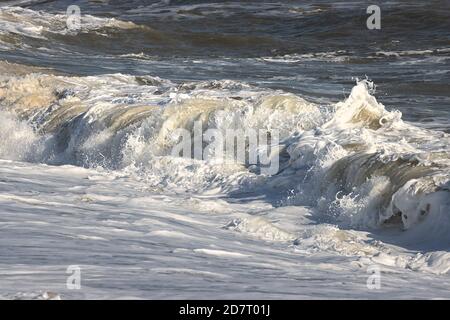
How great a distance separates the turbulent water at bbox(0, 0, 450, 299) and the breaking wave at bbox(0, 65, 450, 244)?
0.02 metres

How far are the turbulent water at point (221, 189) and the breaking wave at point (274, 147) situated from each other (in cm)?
2

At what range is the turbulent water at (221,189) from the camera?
19.9 feet

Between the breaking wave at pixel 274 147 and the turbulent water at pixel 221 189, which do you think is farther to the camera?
the breaking wave at pixel 274 147

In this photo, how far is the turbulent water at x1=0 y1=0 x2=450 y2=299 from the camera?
239 inches

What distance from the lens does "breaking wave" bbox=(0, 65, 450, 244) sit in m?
8.34

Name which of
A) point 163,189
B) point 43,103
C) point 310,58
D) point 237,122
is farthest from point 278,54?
point 163,189

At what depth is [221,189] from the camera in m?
9.59

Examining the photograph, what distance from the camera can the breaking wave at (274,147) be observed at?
8.34 m

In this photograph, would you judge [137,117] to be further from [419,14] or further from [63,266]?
[419,14]

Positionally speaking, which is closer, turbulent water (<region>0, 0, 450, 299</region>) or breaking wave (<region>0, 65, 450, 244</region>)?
turbulent water (<region>0, 0, 450, 299</region>)

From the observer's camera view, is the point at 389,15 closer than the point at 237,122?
No
